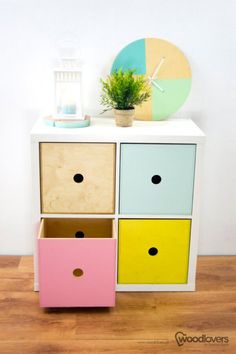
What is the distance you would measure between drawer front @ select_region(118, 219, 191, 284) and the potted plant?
15.8 inches

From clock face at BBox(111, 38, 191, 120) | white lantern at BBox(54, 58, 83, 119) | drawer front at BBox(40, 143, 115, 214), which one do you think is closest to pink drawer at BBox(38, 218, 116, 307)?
drawer front at BBox(40, 143, 115, 214)

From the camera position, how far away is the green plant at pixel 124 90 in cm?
208

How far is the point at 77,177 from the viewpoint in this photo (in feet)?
6.85

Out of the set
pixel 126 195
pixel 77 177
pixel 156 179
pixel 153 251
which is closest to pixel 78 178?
Result: pixel 77 177

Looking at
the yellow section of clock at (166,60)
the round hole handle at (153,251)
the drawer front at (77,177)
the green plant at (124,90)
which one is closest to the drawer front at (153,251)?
the round hole handle at (153,251)

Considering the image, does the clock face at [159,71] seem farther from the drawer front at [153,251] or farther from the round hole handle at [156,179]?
the drawer front at [153,251]

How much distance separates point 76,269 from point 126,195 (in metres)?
0.33

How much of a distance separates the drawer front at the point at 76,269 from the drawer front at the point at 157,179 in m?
0.22

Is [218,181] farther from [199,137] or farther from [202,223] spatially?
[199,137]

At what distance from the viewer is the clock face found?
7.32ft

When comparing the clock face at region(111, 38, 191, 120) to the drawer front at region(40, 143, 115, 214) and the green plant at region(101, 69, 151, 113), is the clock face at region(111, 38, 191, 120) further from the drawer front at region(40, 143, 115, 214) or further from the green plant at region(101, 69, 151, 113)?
the drawer front at region(40, 143, 115, 214)

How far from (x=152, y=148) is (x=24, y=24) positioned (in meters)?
0.73

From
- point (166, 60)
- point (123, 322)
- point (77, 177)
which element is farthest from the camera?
point (166, 60)

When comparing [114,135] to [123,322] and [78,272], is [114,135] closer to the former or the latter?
[78,272]
